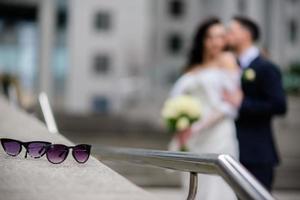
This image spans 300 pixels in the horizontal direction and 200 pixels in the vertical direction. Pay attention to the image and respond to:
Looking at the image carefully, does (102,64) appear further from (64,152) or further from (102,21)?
(64,152)

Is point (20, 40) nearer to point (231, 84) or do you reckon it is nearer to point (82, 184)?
point (231, 84)

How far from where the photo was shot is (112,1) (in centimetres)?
3784

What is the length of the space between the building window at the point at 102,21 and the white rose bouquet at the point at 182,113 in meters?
33.0

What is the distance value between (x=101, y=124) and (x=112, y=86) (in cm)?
2067

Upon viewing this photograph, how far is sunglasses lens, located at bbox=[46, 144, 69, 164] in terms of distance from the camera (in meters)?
2.33

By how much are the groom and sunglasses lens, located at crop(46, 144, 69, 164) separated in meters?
2.25

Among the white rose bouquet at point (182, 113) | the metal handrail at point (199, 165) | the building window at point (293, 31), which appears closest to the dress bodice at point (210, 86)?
the white rose bouquet at point (182, 113)

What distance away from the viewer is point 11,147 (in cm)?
239

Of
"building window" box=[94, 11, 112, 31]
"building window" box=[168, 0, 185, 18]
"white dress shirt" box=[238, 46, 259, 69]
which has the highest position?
"building window" box=[168, 0, 185, 18]

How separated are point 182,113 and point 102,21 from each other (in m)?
33.8

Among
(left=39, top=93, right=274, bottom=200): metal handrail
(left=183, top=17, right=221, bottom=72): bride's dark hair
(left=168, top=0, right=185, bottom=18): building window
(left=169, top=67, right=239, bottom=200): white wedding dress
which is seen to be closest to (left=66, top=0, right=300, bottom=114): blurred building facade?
(left=168, top=0, right=185, bottom=18): building window

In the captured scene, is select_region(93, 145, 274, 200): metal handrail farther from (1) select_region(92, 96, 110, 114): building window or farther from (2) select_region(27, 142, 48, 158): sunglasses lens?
(1) select_region(92, 96, 110, 114): building window

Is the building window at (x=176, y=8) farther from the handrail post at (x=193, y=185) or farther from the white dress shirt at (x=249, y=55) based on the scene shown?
the handrail post at (x=193, y=185)

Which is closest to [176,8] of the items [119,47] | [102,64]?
[119,47]
